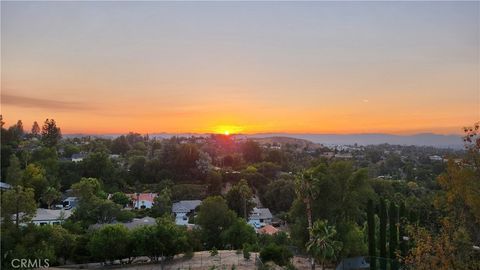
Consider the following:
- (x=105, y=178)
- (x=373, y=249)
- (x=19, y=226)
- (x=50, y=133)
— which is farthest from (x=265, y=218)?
(x=50, y=133)

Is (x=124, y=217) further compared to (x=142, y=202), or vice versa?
(x=142, y=202)

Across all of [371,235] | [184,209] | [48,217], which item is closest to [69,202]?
[184,209]

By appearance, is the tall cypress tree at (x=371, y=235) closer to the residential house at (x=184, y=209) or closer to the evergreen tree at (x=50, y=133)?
the residential house at (x=184, y=209)

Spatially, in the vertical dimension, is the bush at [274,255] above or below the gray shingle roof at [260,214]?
above

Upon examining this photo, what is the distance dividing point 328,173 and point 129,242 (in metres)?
16.2

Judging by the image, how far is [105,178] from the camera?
70250mm

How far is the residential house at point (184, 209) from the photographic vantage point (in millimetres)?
60938

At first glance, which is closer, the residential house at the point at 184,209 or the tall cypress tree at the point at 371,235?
the tall cypress tree at the point at 371,235

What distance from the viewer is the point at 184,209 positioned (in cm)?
6297

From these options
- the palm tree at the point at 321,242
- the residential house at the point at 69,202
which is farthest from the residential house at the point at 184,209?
the palm tree at the point at 321,242

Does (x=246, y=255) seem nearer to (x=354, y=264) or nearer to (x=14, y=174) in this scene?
(x=354, y=264)

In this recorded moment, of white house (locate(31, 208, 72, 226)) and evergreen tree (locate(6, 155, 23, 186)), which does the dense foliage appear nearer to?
evergreen tree (locate(6, 155, 23, 186))

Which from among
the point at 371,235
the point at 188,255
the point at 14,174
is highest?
the point at 14,174

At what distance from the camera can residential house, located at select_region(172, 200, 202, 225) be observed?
6094 centimetres
